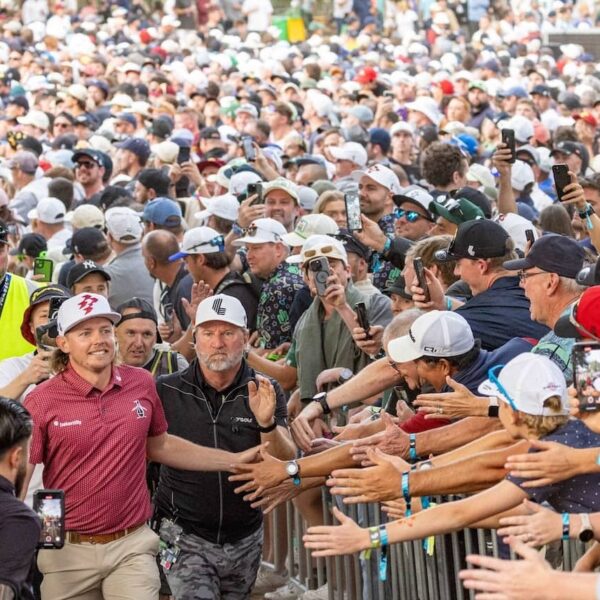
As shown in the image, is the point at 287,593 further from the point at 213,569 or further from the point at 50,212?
the point at 50,212

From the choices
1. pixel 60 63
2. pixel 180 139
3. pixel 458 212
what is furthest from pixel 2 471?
pixel 60 63

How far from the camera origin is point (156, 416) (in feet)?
21.4

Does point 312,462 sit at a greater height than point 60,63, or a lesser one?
lesser

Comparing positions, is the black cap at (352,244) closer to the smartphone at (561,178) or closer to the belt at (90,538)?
the smartphone at (561,178)

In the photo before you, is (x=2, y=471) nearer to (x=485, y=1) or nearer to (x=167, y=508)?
(x=167, y=508)

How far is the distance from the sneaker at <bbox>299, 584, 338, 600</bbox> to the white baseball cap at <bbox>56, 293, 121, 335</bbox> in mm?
2071

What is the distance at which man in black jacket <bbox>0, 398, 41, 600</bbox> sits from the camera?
4918 millimetres

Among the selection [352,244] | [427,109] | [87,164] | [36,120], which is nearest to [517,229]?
[352,244]

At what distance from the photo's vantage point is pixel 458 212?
8.37m

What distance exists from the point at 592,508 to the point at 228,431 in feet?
7.44

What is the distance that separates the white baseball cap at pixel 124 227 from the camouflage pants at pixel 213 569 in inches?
154

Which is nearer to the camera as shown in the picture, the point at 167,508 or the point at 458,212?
the point at 167,508

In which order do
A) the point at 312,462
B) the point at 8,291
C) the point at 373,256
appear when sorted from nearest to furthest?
the point at 312,462 → the point at 8,291 → the point at 373,256

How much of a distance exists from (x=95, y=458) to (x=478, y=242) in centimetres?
216
